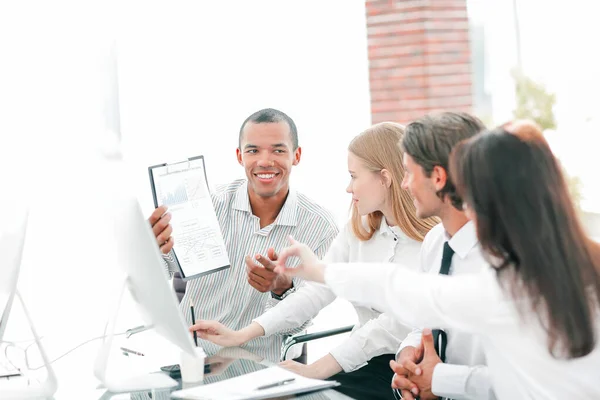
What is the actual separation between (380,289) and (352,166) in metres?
0.86

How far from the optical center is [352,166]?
235 cm

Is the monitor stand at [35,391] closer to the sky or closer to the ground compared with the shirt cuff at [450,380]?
closer to the sky

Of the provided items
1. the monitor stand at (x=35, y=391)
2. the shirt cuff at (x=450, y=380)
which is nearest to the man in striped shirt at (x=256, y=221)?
the shirt cuff at (x=450, y=380)

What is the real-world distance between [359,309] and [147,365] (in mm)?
842

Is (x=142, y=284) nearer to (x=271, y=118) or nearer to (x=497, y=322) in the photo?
(x=497, y=322)

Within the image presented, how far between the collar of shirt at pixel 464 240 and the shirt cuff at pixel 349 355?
0.52m

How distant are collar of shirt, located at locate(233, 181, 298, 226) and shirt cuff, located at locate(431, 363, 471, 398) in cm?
101

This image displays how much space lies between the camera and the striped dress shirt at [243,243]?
2592 mm

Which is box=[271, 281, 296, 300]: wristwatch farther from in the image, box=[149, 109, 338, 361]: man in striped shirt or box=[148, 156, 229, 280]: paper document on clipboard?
box=[148, 156, 229, 280]: paper document on clipboard

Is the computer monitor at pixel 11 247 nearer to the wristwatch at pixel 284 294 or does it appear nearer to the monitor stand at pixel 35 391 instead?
the monitor stand at pixel 35 391

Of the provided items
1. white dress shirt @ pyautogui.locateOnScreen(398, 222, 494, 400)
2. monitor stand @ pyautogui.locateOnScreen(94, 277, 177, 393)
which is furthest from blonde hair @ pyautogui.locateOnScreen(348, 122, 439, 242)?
monitor stand @ pyautogui.locateOnScreen(94, 277, 177, 393)

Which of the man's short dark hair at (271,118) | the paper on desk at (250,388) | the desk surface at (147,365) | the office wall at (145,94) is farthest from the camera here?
the office wall at (145,94)

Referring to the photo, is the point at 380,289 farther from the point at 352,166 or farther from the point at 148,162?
the point at 148,162

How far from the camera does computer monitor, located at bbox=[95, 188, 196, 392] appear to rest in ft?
4.50
